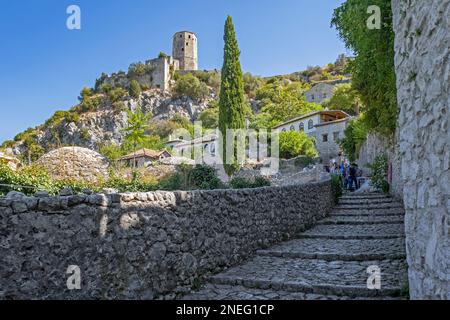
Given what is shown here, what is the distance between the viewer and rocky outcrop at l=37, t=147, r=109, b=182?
1241 cm

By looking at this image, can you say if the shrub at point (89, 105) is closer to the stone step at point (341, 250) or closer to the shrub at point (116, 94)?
the shrub at point (116, 94)

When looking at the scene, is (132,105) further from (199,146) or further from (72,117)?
(199,146)

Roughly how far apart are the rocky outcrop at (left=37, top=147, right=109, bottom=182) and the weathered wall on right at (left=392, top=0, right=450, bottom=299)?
11.0 meters

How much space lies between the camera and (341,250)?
627 cm

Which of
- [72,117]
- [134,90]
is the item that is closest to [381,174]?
[72,117]

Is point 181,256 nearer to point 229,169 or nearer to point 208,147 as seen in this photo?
point 229,169

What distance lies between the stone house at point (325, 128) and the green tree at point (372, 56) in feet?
79.2

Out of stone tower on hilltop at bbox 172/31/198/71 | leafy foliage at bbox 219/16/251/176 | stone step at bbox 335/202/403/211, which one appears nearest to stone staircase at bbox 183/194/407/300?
stone step at bbox 335/202/403/211

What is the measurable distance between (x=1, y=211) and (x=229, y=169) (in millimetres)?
19200

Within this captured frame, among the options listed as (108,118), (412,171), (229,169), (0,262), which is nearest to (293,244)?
(412,171)

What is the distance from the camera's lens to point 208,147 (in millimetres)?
39094

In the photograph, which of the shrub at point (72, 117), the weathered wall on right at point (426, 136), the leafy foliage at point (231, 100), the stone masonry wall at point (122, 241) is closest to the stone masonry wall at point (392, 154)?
the stone masonry wall at point (122, 241)

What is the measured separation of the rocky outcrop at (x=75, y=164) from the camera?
12.4 metres

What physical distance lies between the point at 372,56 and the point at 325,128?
2892cm
